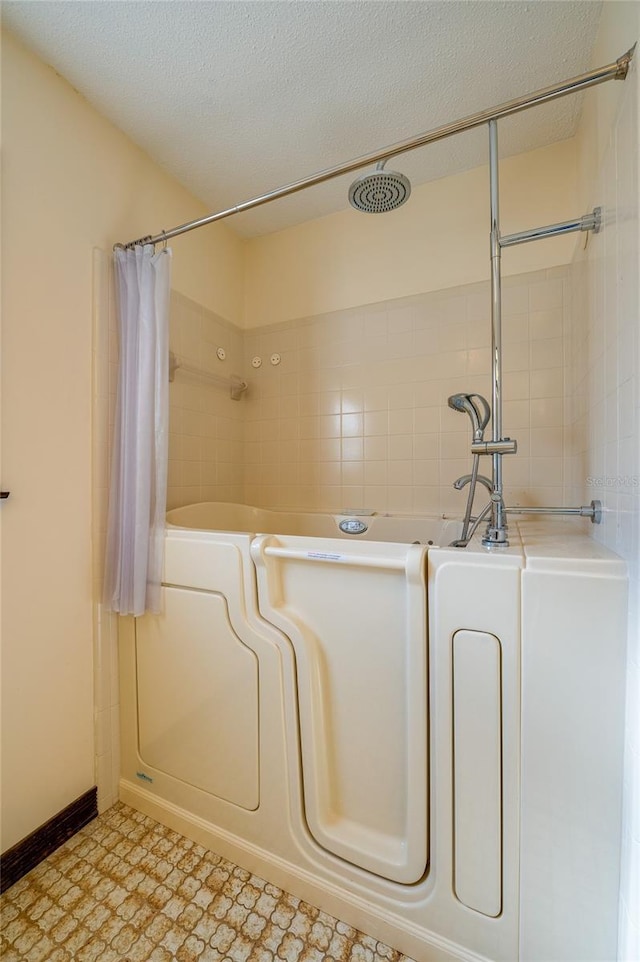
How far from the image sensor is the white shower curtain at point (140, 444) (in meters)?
1.27

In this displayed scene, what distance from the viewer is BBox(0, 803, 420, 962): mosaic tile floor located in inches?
35.6

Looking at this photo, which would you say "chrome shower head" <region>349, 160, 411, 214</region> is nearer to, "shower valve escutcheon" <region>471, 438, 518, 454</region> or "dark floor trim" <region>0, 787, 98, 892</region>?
"shower valve escutcheon" <region>471, 438, 518, 454</region>

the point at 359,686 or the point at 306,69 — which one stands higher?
the point at 306,69

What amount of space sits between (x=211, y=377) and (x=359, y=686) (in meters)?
1.59

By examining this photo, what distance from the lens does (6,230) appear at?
43.1 inches

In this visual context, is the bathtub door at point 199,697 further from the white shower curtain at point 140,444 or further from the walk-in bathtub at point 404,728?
the white shower curtain at point 140,444

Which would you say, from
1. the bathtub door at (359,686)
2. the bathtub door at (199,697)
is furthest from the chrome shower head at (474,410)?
the bathtub door at (199,697)

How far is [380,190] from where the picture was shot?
1.19 meters

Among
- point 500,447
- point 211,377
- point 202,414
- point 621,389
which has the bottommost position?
point 500,447

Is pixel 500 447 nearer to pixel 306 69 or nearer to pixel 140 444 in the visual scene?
pixel 140 444

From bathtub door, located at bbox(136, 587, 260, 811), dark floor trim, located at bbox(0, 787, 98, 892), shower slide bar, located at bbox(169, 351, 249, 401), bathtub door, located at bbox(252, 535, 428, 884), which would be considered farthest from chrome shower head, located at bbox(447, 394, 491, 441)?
dark floor trim, located at bbox(0, 787, 98, 892)

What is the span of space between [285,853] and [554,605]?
99 centimetres

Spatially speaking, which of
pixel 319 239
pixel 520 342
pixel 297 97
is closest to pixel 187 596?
pixel 520 342

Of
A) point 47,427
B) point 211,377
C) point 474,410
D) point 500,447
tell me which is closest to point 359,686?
point 500,447
